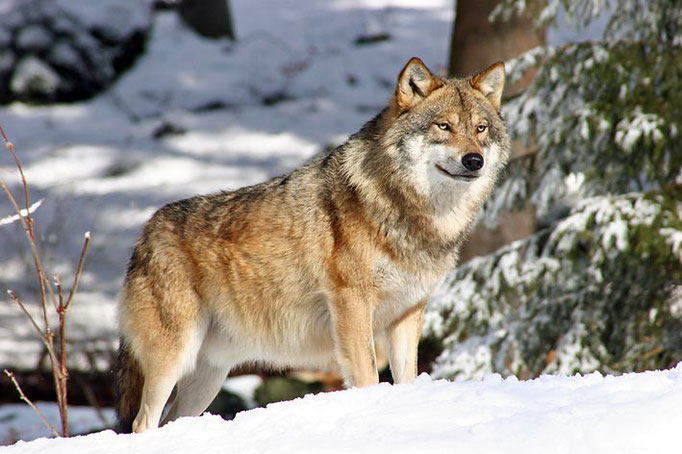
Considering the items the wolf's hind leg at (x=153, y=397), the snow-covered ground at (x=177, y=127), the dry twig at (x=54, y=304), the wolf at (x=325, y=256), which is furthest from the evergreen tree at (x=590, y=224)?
the snow-covered ground at (x=177, y=127)

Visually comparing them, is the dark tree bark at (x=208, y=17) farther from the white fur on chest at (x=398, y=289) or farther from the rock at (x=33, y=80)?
the white fur on chest at (x=398, y=289)

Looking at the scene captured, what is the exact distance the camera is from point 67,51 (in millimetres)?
12617

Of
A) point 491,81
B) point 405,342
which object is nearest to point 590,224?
point 491,81

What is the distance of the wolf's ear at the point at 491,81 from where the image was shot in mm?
4803

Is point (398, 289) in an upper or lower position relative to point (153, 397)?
upper

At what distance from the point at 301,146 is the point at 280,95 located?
1744mm

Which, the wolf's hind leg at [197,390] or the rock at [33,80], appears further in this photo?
the rock at [33,80]

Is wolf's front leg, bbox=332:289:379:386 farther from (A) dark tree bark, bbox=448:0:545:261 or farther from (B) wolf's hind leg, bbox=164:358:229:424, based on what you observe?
(A) dark tree bark, bbox=448:0:545:261

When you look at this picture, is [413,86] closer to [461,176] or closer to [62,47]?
[461,176]

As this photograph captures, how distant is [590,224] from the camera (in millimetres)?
6586

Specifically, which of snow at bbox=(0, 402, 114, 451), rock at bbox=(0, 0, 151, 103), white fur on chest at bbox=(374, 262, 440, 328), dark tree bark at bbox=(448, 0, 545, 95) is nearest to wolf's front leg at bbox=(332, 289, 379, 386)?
white fur on chest at bbox=(374, 262, 440, 328)

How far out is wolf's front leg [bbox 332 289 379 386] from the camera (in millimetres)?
4449

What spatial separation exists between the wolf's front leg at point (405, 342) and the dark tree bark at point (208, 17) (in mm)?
10559

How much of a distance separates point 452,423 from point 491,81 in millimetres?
2660
